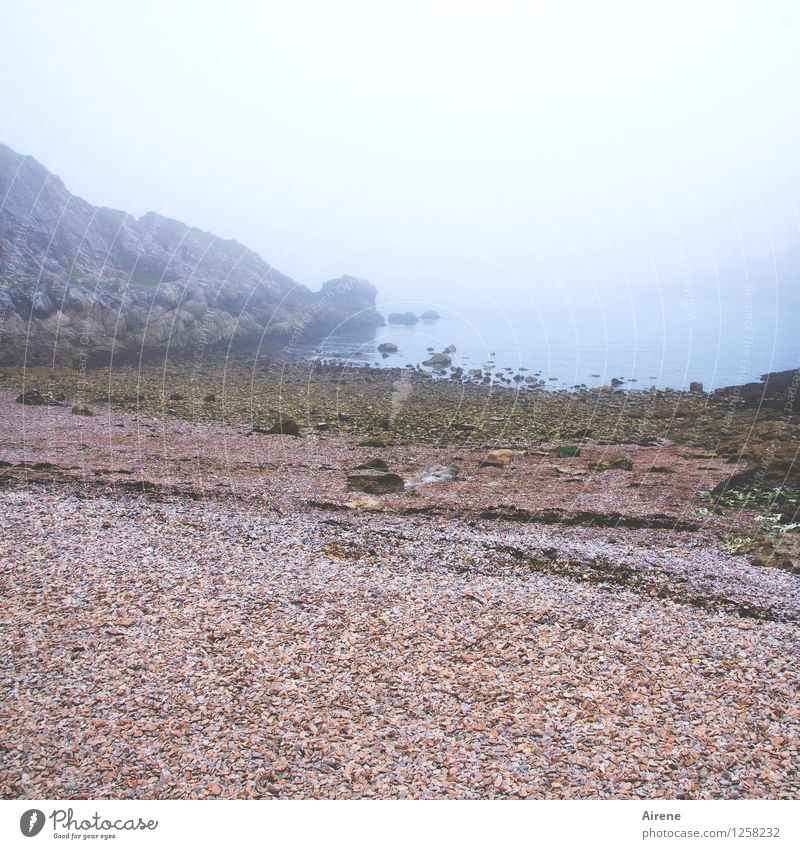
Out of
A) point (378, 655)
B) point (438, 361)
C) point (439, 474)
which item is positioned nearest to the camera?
point (378, 655)

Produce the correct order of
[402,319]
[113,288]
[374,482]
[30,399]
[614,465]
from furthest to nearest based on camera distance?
[402,319] → [113,288] → [30,399] → [614,465] → [374,482]

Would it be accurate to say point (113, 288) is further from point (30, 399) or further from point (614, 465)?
point (614, 465)

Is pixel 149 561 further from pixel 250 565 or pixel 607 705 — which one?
pixel 607 705

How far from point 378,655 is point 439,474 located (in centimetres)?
1121

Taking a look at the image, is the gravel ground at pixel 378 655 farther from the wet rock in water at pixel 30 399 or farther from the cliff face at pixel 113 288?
the cliff face at pixel 113 288

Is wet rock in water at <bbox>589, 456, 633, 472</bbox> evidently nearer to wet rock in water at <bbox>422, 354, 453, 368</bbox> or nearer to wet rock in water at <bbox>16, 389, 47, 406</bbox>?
wet rock in water at <bbox>16, 389, 47, 406</bbox>

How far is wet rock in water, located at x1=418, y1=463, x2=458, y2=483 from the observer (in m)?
17.3

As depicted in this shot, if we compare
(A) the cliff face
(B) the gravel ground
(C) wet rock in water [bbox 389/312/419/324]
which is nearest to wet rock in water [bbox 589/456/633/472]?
(B) the gravel ground

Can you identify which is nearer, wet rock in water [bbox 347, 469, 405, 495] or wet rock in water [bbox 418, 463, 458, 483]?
wet rock in water [bbox 347, 469, 405, 495]
